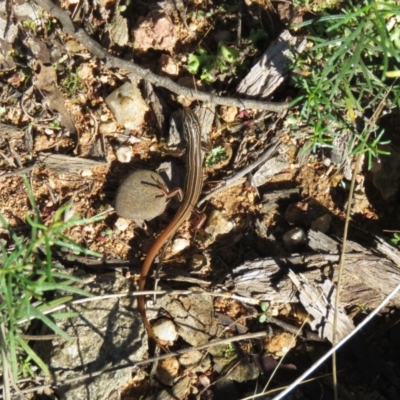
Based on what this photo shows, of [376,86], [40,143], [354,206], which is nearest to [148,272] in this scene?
[40,143]

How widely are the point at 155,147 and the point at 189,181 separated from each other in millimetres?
513

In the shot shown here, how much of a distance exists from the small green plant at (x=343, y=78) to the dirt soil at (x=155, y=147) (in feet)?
1.20

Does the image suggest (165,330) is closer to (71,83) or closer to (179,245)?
(179,245)

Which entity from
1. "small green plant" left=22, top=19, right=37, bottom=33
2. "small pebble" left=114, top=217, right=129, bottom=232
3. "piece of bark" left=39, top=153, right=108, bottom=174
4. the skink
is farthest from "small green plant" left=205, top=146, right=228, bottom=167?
"small green plant" left=22, top=19, right=37, bottom=33

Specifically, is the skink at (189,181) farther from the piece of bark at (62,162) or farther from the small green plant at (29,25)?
the small green plant at (29,25)

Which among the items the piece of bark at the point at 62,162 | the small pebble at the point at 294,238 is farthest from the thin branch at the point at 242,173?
the piece of bark at the point at 62,162

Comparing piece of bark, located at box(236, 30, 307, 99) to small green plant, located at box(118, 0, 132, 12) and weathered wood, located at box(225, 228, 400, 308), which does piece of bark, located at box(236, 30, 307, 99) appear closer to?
small green plant, located at box(118, 0, 132, 12)

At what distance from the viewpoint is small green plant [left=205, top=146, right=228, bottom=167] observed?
5.80 meters

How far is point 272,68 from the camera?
557 centimetres

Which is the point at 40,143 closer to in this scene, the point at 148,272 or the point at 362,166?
the point at 148,272

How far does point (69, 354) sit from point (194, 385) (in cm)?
104

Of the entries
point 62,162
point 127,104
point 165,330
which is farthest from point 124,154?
point 165,330

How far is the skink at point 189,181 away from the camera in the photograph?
536cm

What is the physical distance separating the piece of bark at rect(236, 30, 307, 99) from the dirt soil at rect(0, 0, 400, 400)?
7.0 inches
